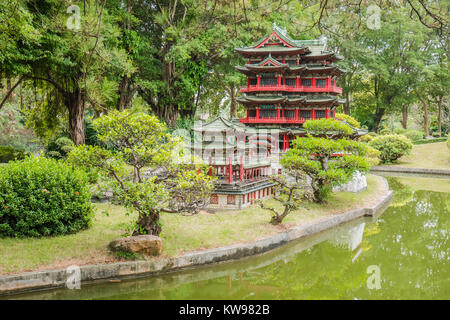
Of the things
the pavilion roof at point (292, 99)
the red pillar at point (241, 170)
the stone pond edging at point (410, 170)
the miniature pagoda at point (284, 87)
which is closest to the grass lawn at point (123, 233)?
the red pillar at point (241, 170)

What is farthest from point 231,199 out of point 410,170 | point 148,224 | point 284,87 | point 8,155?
point 410,170

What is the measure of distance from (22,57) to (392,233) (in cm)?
1631

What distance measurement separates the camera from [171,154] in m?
9.60

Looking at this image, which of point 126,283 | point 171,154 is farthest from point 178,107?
point 126,283

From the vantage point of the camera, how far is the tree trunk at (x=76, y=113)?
1834 cm

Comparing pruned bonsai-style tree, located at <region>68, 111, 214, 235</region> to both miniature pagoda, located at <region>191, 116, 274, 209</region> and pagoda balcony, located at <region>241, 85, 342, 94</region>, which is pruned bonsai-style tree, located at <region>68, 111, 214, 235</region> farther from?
pagoda balcony, located at <region>241, 85, 342, 94</region>

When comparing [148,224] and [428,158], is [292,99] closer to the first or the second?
[148,224]

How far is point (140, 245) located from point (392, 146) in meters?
27.3

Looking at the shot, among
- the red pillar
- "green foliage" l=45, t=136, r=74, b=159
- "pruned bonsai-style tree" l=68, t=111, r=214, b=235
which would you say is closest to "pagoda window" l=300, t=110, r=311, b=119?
the red pillar

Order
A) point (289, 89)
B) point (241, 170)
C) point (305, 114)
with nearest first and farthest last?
point (241, 170) < point (289, 89) < point (305, 114)

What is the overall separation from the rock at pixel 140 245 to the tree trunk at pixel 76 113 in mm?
11254

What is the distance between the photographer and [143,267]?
28.7 ft

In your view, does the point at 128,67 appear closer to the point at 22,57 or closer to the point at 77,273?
the point at 22,57

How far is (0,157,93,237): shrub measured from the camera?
29.9 ft
